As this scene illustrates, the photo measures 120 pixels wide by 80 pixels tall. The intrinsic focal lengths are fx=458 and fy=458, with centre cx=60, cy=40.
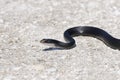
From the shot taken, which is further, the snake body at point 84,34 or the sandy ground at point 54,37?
the snake body at point 84,34

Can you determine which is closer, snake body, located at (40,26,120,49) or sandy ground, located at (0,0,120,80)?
sandy ground, located at (0,0,120,80)

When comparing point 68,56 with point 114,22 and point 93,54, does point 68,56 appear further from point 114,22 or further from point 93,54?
point 114,22

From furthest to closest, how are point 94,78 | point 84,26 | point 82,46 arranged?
point 84,26
point 82,46
point 94,78

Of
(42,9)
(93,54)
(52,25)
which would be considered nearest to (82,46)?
(93,54)
